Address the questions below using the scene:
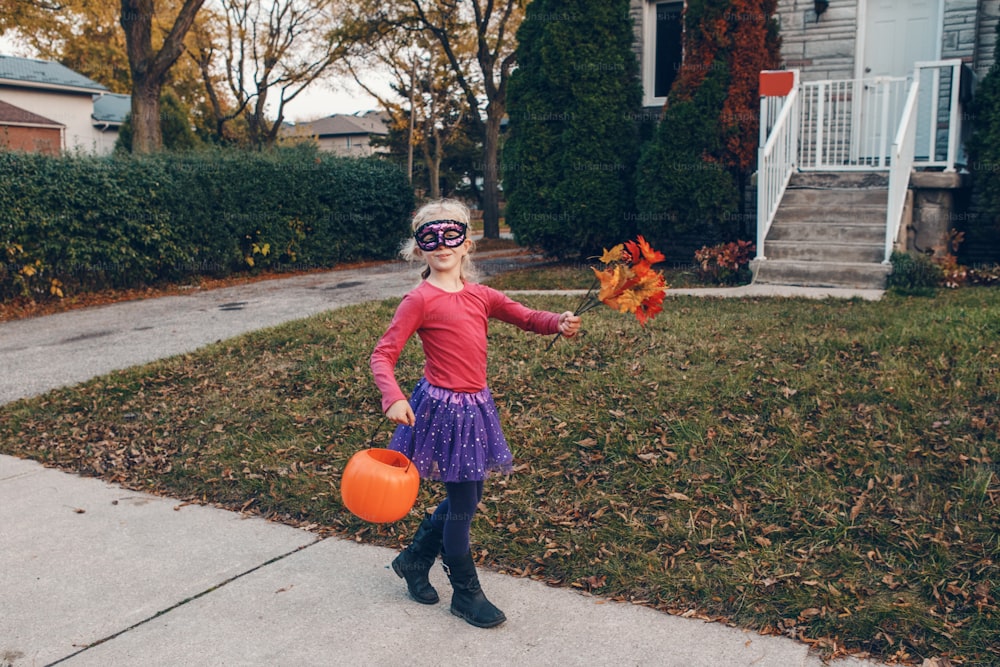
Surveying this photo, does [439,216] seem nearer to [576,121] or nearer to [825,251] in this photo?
[825,251]

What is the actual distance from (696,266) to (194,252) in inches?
297

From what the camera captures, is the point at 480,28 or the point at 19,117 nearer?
the point at 480,28

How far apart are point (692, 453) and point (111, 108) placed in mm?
38605

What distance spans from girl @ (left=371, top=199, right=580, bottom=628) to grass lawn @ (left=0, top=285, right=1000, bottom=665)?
18.2 inches

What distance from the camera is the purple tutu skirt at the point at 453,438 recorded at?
333 cm

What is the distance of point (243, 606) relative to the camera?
3.61m

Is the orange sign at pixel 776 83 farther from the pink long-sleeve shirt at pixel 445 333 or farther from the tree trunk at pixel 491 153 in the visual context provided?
the tree trunk at pixel 491 153

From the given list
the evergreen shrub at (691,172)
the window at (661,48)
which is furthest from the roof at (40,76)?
the evergreen shrub at (691,172)

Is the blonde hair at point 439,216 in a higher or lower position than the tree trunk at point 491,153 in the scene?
lower

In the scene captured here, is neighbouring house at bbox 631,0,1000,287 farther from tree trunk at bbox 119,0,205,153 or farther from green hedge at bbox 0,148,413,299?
tree trunk at bbox 119,0,205,153

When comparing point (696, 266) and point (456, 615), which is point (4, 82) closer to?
point (696, 266)

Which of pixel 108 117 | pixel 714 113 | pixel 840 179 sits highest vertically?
pixel 108 117

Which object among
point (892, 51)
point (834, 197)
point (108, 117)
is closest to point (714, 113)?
point (834, 197)

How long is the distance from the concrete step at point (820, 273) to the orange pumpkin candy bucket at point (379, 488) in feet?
25.9
